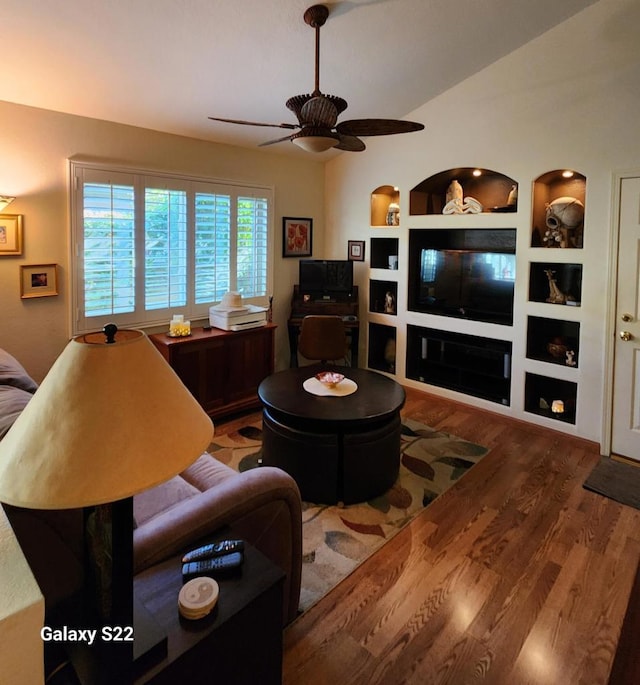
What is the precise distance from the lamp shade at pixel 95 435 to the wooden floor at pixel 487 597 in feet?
4.45

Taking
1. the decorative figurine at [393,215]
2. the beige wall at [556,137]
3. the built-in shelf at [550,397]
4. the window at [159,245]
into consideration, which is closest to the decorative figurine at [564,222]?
the beige wall at [556,137]

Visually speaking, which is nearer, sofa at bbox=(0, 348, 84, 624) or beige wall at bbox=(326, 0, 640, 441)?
sofa at bbox=(0, 348, 84, 624)

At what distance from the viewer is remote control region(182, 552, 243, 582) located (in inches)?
52.6

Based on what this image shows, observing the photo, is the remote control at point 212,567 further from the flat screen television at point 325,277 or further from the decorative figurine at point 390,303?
the decorative figurine at point 390,303

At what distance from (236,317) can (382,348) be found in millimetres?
1936

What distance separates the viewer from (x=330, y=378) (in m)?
3.17

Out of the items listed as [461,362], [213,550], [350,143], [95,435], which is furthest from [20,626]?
[461,362]

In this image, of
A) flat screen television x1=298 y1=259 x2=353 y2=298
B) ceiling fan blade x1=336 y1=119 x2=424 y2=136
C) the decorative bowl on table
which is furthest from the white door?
flat screen television x1=298 y1=259 x2=353 y2=298

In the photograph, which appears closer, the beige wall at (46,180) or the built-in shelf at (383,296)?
the beige wall at (46,180)

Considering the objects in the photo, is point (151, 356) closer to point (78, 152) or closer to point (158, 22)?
point (158, 22)

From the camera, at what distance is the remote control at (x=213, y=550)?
4.55 ft

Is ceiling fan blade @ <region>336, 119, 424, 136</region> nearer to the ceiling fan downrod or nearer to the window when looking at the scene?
the ceiling fan downrod

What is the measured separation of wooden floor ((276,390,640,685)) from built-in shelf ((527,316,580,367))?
108 cm

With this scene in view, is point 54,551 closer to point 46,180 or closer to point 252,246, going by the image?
Answer: point 46,180
